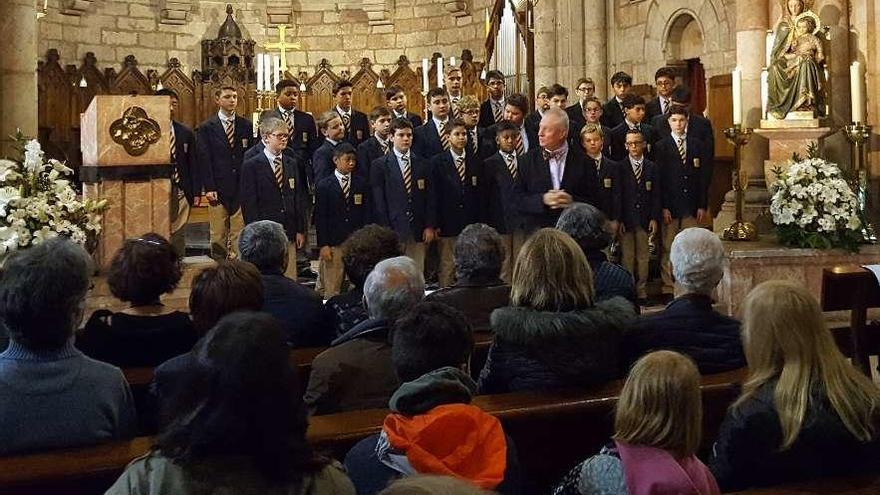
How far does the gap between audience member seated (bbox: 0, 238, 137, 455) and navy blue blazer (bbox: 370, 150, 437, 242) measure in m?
4.67

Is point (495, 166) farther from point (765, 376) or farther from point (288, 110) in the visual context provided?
point (765, 376)

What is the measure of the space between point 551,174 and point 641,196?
1253 mm

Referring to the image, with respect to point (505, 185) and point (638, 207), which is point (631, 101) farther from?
point (505, 185)

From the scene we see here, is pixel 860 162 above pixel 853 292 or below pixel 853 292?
above

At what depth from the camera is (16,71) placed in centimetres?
766

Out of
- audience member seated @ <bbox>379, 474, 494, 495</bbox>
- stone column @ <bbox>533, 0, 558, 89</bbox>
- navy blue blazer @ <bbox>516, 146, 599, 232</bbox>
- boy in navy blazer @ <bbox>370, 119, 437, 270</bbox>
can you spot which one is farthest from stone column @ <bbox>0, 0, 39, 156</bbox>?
audience member seated @ <bbox>379, 474, 494, 495</bbox>

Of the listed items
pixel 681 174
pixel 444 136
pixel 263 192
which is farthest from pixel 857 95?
pixel 263 192

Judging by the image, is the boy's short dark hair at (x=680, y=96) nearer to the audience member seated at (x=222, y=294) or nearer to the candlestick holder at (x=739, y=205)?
the candlestick holder at (x=739, y=205)

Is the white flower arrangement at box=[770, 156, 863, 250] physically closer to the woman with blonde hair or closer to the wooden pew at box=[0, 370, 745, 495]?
the wooden pew at box=[0, 370, 745, 495]

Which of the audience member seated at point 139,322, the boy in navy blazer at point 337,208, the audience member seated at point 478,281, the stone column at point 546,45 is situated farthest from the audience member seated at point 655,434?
the stone column at point 546,45

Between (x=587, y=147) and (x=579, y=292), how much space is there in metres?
4.26

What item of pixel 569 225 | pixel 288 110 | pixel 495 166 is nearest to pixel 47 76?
pixel 288 110

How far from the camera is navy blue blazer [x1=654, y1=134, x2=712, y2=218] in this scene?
816 cm

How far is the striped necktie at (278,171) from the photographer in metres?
7.23
